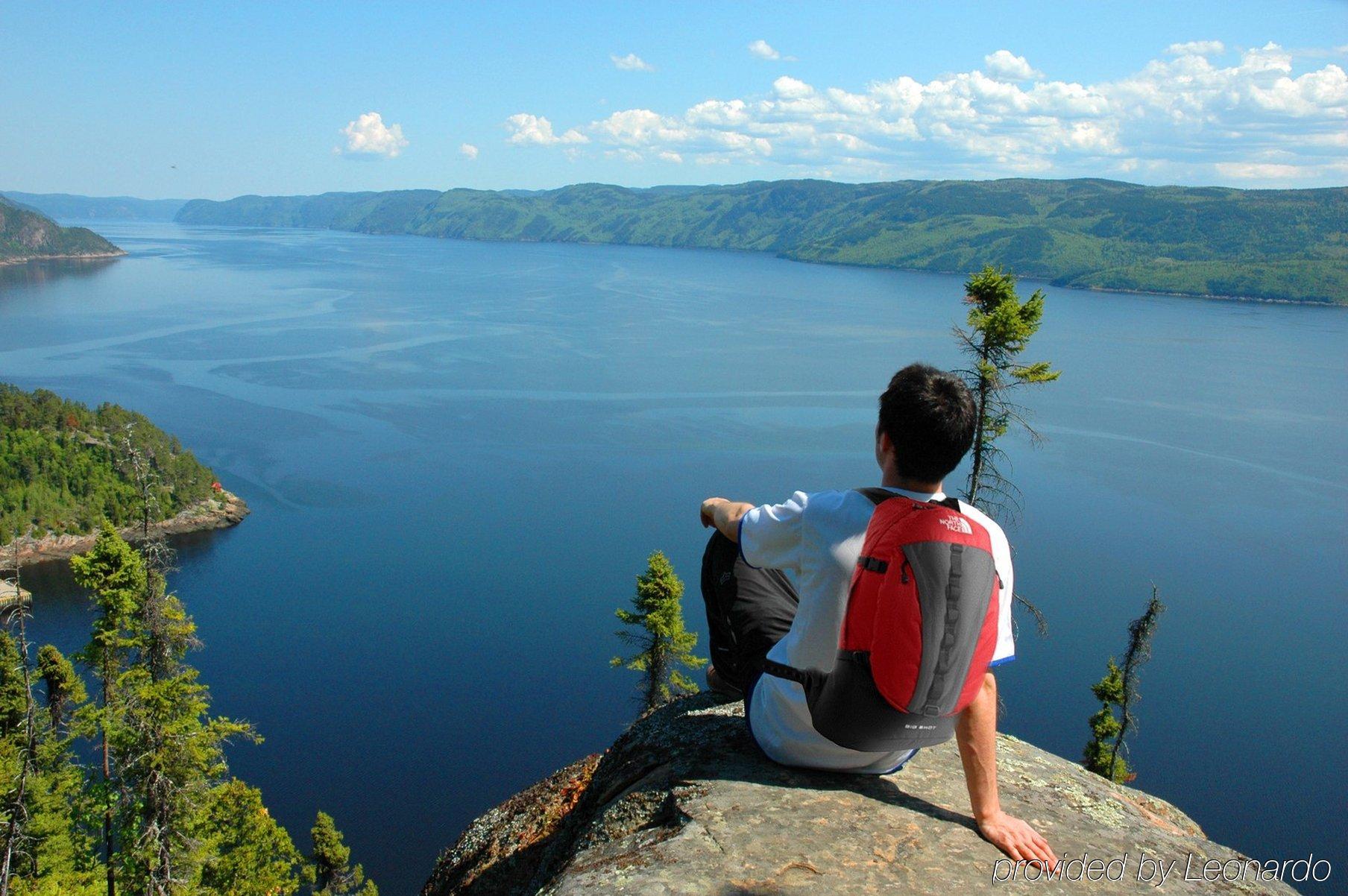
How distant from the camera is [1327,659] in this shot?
36.4 meters

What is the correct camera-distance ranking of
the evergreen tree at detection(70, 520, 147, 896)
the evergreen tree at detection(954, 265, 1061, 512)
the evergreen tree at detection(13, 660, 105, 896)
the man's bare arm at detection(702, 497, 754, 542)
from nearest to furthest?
the man's bare arm at detection(702, 497, 754, 542), the evergreen tree at detection(13, 660, 105, 896), the evergreen tree at detection(954, 265, 1061, 512), the evergreen tree at detection(70, 520, 147, 896)

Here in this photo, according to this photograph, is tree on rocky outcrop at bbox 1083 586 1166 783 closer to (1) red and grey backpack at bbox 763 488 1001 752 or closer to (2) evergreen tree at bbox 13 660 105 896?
(1) red and grey backpack at bbox 763 488 1001 752

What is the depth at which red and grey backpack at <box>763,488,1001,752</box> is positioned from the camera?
10.6ft

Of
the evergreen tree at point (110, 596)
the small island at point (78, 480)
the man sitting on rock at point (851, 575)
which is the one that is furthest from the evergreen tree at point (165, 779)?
the small island at point (78, 480)

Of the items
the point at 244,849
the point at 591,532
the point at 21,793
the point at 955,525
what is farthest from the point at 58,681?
the point at 955,525

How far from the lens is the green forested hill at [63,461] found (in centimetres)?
5666

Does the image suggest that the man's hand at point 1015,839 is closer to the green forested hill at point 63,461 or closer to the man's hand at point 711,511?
the man's hand at point 711,511

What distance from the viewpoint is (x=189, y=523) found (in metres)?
51.2

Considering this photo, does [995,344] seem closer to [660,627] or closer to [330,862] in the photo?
[660,627]

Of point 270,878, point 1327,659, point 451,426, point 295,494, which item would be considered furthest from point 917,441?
point 451,426

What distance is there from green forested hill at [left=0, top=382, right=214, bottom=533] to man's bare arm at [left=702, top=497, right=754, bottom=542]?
196 ft

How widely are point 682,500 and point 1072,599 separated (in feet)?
69.7

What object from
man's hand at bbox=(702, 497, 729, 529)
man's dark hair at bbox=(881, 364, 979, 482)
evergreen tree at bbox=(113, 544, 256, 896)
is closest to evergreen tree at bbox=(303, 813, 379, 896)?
evergreen tree at bbox=(113, 544, 256, 896)

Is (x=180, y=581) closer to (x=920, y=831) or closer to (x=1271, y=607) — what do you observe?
(x=920, y=831)
